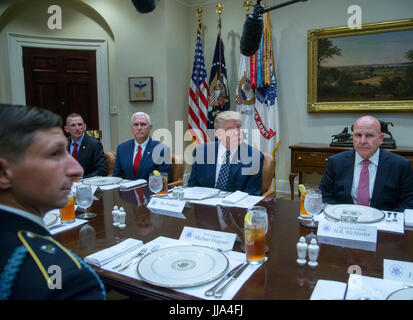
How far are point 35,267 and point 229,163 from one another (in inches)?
71.2

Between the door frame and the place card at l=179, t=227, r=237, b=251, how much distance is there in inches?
164

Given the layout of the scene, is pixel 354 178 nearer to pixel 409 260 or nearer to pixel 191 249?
pixel 409 260

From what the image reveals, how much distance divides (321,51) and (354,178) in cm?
A: 289

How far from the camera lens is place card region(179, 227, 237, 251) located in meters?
1.19

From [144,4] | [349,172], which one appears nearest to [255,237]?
[349,172]

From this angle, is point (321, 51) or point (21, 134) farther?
point (321, 51)

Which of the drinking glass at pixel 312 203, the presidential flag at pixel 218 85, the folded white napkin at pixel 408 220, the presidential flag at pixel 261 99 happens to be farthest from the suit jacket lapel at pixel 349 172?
the presidential flag at pixel 218 85

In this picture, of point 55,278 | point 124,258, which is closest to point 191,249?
point 124,258

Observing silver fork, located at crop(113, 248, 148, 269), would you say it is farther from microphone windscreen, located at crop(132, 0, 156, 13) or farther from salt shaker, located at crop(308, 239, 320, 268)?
microphone windscreen, located at crop(132, 0, 156, 13)

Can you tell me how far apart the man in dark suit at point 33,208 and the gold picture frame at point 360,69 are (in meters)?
4.28

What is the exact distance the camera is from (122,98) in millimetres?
4906

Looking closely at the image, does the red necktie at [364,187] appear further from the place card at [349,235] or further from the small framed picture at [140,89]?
the small framed picture at [140,89]

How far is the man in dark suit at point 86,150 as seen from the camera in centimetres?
317

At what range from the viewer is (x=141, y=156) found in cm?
284
